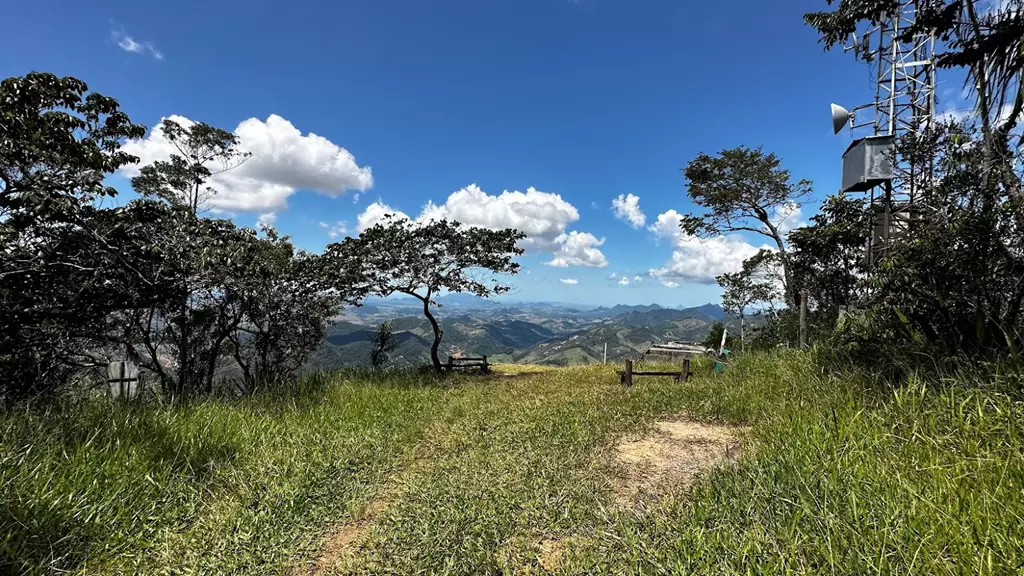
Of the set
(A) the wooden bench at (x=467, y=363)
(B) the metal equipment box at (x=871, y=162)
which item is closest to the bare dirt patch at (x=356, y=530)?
(B) the metal equipment box at (x=871, y=162)

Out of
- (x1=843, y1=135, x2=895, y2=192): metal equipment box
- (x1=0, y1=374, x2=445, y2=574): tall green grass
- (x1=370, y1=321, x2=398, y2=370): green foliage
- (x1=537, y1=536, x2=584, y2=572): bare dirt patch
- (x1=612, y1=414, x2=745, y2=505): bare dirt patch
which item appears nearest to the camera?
(x1=537, y1=536, x2=584, y2=572): bare dirt patch

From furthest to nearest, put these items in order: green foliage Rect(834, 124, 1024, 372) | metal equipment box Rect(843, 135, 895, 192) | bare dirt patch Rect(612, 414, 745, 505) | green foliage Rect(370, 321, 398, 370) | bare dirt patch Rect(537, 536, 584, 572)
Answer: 1. green foliage Rect(370, 321, 398, 370)
2. metal equipment box Rect(843, 135, 895, 192)
3. green foliage Rect(834, 124, 1024, 372)
4. bare dirt patch Rect(612, 414, 745, 505)
5. bare dirt patch Rect(537, 536, 584, 572)

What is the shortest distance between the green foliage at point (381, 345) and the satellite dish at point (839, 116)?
12814 millimetres

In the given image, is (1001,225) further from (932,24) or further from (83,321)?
(83,321)

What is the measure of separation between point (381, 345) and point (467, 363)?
9.59ft

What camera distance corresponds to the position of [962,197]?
4.27 meters

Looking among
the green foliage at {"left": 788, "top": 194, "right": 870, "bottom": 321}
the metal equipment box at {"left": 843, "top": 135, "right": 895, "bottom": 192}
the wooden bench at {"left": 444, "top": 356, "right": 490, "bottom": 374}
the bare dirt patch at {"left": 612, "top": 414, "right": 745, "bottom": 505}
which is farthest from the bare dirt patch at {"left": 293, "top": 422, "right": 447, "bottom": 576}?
the green foliage at {"left": 788, "top": 194, "right": 870, "bottom": 321}

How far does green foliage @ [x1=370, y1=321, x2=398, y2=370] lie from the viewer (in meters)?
13.1

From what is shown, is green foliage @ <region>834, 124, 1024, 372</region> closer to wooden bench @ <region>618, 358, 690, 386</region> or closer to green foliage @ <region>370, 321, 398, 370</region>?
wooden bench @ <region>618, 358, 690, 386</region>

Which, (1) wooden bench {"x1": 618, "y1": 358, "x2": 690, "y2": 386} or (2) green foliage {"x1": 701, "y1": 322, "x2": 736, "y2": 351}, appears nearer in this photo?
(1) wooden bench {"x1": 618, "y1": 358, "x2": 690, "y2": 386}

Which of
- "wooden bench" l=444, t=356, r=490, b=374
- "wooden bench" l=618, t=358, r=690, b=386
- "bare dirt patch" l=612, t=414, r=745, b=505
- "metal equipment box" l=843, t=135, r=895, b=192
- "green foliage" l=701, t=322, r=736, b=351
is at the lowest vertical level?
"wooden bench" l=444, t=356, r=490, b=374

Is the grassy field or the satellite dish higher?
the satellite dish

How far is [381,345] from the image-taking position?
13.2 meters

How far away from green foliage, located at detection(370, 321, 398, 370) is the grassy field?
26.7 feet
